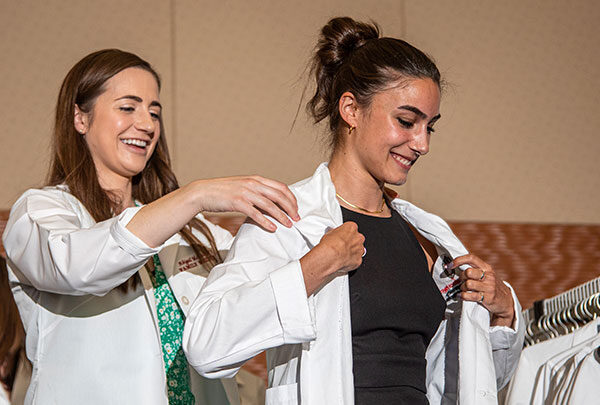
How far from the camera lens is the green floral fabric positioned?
1973mm

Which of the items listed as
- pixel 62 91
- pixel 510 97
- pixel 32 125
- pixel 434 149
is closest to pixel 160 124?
pixel 62 91

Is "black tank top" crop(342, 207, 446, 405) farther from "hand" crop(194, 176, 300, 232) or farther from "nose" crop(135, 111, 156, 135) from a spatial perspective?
"nose" crop(135, 111, 156, 135)

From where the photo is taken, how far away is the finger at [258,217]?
5.27 ft

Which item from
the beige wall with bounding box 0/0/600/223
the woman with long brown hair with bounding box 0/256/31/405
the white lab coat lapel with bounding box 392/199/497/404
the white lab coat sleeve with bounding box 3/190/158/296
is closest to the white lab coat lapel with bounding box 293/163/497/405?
the white lab coat lapel with bounding box 392/199/497/404

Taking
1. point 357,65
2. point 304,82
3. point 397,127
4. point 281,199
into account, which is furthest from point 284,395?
point 304,82

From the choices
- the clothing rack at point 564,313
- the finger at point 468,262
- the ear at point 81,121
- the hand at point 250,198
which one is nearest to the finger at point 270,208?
the hand at point 250,198

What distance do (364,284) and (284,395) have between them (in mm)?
287

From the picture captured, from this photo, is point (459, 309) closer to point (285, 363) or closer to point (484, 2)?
point (285, 363)

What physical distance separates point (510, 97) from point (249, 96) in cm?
126

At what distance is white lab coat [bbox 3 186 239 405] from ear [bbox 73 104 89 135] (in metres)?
0.22

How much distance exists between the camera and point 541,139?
3.91 metres

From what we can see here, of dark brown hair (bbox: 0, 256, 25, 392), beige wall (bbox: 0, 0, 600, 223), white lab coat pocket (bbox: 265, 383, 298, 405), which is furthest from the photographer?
beige wall (bbox: 0, 0, 600, 223)

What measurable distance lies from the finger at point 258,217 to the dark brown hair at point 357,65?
38cm

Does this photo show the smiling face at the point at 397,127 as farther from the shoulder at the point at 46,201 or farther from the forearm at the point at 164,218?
the shoulder at the point at 46,201
